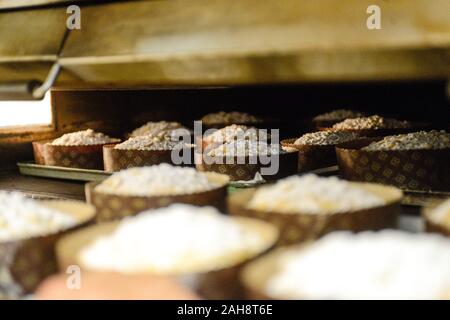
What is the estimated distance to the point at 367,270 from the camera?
4.00 feet

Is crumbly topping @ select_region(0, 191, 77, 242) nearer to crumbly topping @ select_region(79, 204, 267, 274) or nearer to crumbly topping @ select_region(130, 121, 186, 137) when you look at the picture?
crumbly topping @ select_region(79, 204, 267, 274)

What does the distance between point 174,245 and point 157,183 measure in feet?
1.79

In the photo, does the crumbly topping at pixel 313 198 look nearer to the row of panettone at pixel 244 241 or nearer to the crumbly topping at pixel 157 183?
the row of panettone at pixel 244 241

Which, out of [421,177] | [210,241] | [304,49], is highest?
[304,49]

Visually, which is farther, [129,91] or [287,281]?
[129,91]

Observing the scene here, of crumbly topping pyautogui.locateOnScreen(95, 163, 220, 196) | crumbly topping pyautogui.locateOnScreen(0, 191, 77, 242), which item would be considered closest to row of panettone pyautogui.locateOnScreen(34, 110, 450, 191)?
crumbly topping pyautogui.locateOnScreen(95, 163, 220, 196)

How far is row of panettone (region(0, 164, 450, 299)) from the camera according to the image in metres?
1.20

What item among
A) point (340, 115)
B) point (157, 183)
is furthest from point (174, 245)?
point (340, 115)

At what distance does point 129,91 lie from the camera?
14.9ft

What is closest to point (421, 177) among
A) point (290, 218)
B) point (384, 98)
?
point (290, 218)

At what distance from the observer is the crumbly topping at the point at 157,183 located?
187 centimetres

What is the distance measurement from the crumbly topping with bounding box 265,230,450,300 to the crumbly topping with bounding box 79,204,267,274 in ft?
0.40
